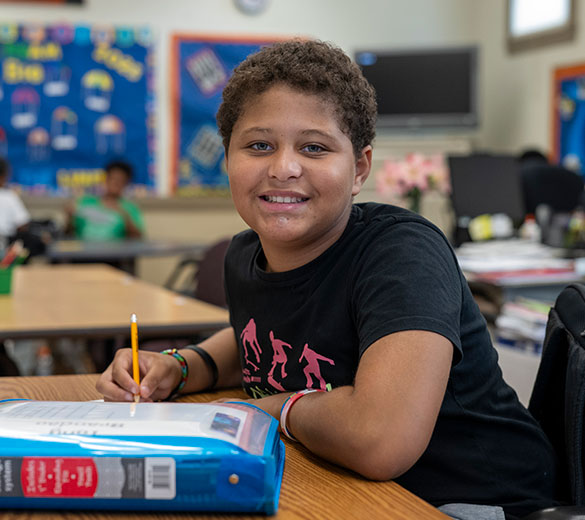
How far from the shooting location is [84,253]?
14.4 feet

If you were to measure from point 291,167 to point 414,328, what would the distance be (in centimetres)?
27

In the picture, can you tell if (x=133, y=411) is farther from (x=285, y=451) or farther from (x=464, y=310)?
(x=464, y=310)

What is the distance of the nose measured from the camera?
1022 mm

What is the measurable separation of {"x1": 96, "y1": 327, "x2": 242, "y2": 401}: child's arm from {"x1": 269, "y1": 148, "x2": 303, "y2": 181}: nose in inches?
13.3

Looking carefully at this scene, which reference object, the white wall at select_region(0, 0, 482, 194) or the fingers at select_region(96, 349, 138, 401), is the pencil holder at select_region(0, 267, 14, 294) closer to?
the fingers at select_region(96, 349, 138, 401)

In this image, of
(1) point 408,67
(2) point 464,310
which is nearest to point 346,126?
(2) point 464,310

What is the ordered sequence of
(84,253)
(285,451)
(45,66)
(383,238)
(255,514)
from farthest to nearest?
1. (45,66)
2. (84,253)
3. (383,238)
4. (285,451)
5. (255,514)

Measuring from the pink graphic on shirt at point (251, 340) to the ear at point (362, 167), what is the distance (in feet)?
0.81

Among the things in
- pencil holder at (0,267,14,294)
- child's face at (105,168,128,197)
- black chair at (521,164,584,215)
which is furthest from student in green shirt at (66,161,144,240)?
pencil holder at (0,267,14,294)

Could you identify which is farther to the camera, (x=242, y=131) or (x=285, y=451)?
(x=242, y=131)

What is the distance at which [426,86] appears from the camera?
19.9 feet

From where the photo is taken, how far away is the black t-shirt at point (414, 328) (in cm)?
94

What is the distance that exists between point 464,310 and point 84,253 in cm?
360

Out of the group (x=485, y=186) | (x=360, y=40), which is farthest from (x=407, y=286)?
(x=360, y=40)
